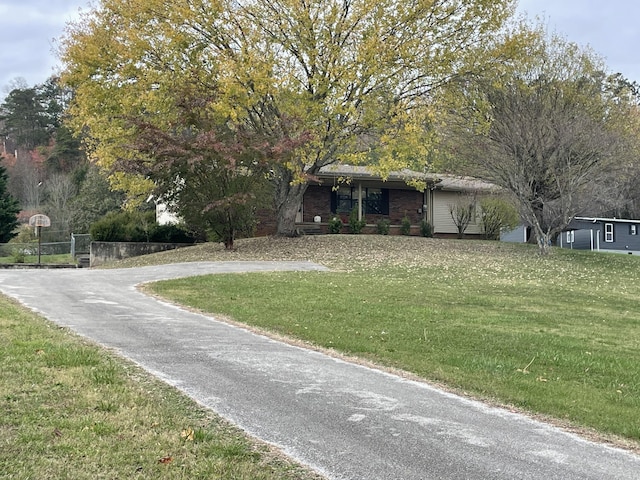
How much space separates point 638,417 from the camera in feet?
18.1

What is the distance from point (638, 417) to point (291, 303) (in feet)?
23.6

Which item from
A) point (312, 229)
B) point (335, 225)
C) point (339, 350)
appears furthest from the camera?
point (312, 229)

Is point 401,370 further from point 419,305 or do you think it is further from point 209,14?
point 209,14

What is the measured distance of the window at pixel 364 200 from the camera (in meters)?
32.3

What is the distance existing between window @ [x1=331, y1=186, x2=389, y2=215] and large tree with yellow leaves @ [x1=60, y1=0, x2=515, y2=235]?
7921 millimetres

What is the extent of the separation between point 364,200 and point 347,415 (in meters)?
28.2

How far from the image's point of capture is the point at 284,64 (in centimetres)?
2359

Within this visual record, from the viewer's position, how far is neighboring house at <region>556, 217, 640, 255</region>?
137ft

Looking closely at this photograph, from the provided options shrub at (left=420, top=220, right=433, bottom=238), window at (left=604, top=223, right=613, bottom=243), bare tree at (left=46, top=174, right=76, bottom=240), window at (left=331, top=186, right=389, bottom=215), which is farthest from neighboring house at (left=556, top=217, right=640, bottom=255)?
bare tree at (left=46, top=174, right=76, bottom=240)

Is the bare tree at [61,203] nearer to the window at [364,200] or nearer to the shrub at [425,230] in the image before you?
the window at [364,200]

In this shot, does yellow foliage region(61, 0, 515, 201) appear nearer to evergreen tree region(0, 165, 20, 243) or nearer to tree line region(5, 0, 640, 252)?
tree line region(5, 0, 640, 252)

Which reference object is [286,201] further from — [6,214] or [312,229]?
[6,214]

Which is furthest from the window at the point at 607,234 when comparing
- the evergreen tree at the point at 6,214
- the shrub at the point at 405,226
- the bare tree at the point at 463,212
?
the evergreen tree at the point at 6,214

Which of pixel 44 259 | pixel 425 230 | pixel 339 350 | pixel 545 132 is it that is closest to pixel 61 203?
pixel 44 259
